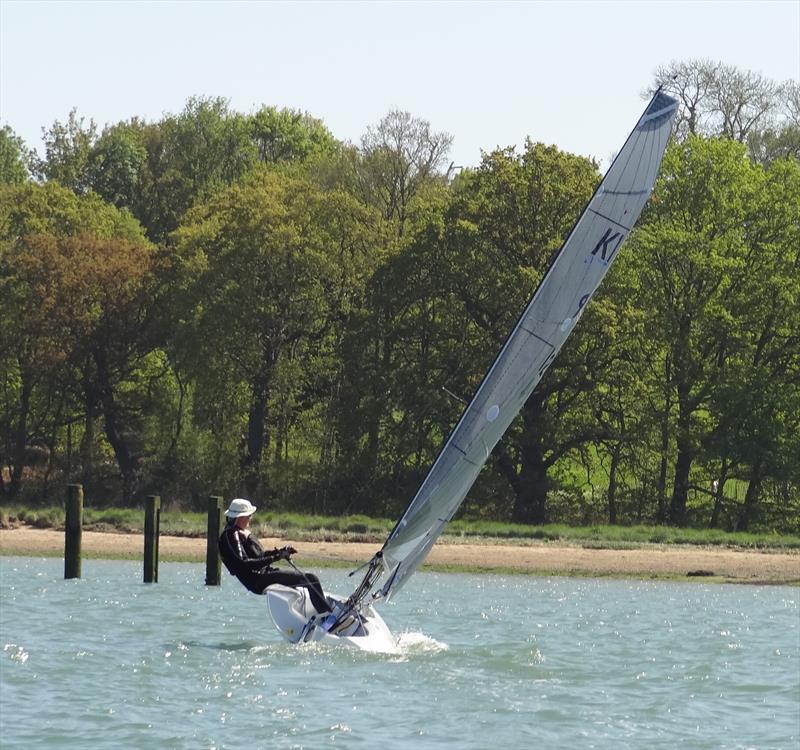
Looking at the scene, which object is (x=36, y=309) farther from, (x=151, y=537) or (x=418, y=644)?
(x=418, y=644)

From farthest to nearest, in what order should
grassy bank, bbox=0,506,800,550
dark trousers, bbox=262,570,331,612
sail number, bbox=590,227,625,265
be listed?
1. grassy bank, bbox=0,506,800,550
2. dark trousers, bbox=262,570,331,612
3. sail number, bbox=590,227,625,265

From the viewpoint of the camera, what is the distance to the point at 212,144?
67125mm

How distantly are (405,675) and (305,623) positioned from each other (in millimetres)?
1469

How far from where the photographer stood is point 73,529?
26562 mm

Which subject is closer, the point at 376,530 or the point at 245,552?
the point at 245,552

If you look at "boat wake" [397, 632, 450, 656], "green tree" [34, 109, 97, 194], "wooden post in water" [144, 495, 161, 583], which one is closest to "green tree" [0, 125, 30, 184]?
"green tree" [34, 109, 97, 194]

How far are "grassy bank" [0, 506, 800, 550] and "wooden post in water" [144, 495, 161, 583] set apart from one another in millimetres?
8541

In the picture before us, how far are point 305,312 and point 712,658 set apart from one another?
2636cm

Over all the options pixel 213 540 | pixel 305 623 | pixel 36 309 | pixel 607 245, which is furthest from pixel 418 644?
pixel 36 309

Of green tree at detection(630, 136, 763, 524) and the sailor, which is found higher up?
green tree at detection(630, 136, 763, 524)

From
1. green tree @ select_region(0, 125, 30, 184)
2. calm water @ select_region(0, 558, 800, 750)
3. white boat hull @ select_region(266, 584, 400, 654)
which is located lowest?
calm water @ select_region(0, 558, 800, 750)

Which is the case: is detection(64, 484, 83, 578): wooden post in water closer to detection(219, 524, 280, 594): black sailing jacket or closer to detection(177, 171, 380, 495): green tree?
detection(219, 524, 280, 594): black sailing jacket

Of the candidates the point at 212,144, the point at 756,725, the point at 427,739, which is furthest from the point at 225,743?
the point at 212,144

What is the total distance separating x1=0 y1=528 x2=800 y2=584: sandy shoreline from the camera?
32375mm
